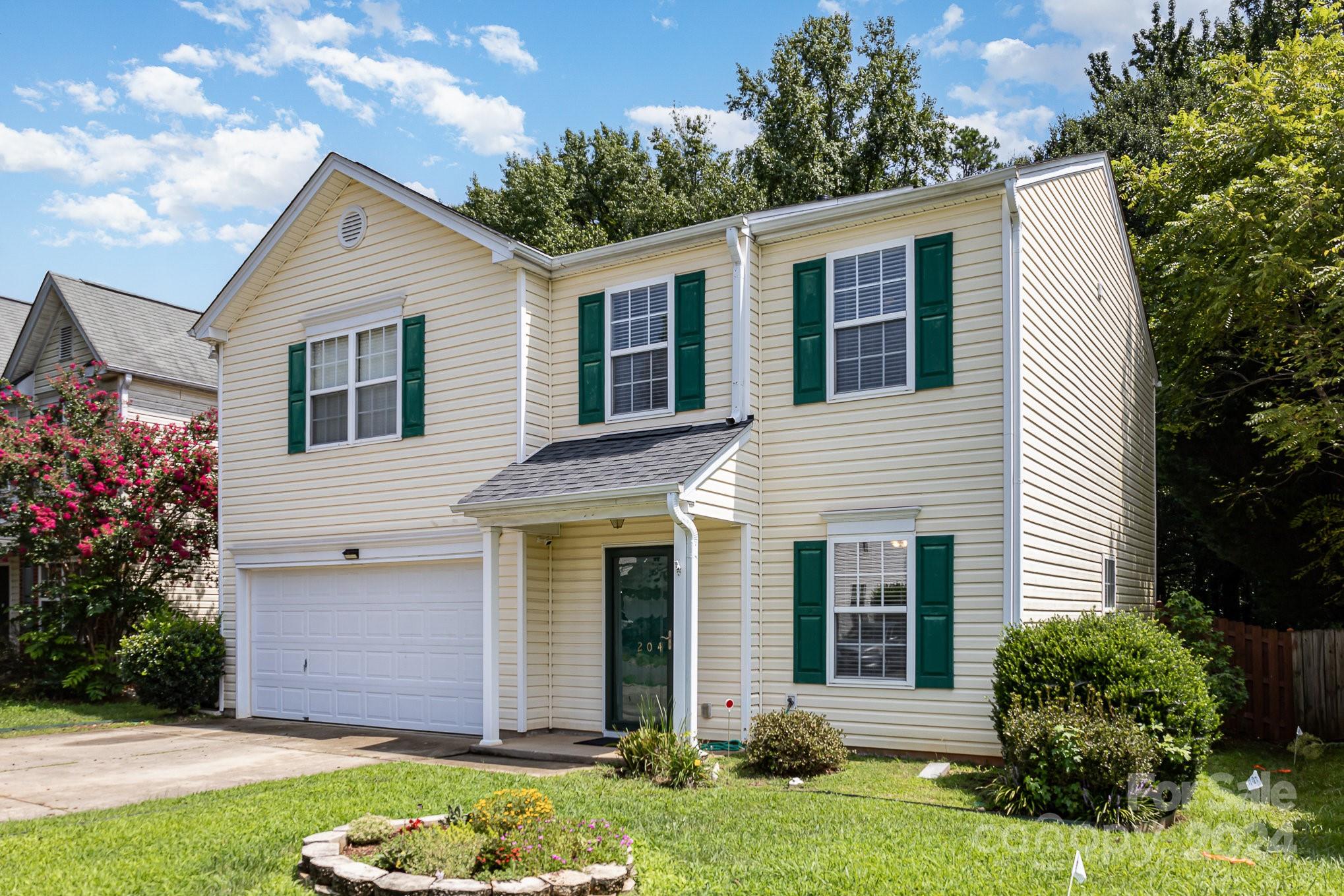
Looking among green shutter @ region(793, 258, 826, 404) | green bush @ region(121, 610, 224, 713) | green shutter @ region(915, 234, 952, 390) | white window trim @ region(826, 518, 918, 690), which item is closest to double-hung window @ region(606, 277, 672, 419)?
green shutter @ region(793, 258, 826, 404)

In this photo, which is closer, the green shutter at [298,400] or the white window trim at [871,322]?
the white window trim at [871,322]

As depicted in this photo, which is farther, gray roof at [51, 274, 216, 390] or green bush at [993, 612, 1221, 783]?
gray roof at [51, 274, 216, 390]

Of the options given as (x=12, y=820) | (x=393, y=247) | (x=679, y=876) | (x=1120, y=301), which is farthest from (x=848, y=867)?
(x=1120, y=301)

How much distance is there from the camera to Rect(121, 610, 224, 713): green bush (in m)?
14.7

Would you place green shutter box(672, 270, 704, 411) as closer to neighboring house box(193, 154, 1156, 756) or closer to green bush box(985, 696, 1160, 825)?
neighboring house box(193, 154, 1156, 756)

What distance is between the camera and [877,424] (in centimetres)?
1077

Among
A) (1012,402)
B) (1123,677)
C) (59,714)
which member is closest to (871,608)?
(1012,402)

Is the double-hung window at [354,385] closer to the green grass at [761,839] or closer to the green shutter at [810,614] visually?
the green grass at [761,839]

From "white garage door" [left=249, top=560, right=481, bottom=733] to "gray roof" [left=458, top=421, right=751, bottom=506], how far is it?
165 cm

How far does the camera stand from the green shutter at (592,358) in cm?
1259

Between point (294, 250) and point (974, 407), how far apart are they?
10146mm

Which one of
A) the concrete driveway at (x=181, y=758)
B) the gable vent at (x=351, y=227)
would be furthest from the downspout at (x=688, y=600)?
the gable vent at (x=351, y=227)

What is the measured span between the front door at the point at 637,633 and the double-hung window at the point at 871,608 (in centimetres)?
195

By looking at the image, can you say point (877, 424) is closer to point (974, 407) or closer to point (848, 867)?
point (974, 407)
